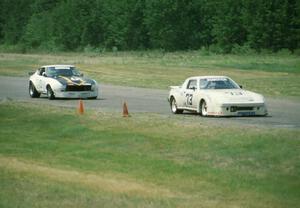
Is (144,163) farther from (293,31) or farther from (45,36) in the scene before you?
(45,36)

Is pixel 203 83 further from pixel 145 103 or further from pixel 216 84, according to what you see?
pixel 145 103

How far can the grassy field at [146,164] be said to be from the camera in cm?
1270

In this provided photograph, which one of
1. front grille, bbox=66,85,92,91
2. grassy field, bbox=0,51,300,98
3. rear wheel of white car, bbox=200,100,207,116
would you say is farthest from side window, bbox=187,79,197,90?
grassy field, bbox=0,51,300,98

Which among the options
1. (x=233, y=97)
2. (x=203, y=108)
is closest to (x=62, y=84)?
(x=203, y=108)

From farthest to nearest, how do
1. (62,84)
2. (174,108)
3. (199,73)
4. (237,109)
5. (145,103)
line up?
(199,73), (62,84), (145,103), (174,108), (237,109)

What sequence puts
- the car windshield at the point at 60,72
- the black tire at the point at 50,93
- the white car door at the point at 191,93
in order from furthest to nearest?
the car windshield at the point at 60,72, the black tire at the point at 50,93, the white car door at the point at 191,93

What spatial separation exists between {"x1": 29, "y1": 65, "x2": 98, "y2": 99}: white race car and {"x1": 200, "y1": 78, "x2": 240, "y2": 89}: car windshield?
9.16 metres

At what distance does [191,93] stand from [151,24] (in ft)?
357

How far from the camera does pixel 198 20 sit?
13075cm

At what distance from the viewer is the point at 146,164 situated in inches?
643

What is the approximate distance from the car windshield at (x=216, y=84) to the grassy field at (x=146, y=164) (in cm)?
195

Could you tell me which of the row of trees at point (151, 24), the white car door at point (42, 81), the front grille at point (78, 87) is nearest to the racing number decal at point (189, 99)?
the front grille at point (78, 87)

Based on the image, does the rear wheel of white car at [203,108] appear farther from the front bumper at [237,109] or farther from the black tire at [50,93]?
the black tire at [50,93]

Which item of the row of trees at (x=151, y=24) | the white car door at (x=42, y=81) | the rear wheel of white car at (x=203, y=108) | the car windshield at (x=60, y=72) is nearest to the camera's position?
the rear wheel of white car at (x=203, y=108)
